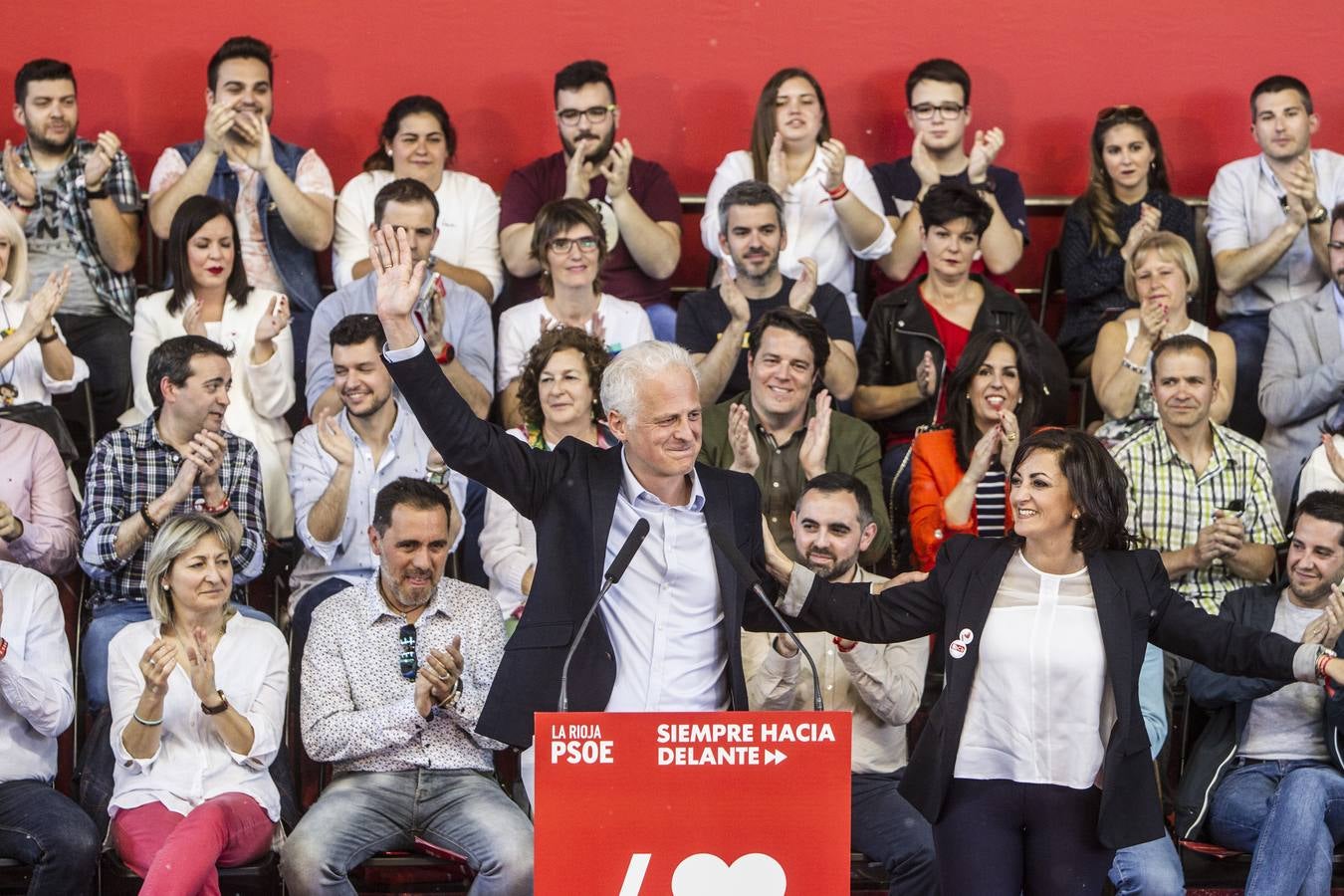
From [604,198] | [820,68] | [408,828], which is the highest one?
[820,68]

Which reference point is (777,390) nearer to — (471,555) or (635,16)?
(471,555)

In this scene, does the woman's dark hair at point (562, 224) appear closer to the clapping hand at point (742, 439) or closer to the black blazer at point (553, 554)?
the clapping hand at point (742, 439)

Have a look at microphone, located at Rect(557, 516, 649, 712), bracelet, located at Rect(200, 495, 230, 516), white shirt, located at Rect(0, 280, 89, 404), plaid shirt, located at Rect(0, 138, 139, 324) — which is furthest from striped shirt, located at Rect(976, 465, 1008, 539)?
plaid shirt, located at Rect(0, 138, 139, 324)

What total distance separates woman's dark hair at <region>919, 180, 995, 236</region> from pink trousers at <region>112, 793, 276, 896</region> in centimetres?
276

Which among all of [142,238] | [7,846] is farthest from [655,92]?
[7,846]

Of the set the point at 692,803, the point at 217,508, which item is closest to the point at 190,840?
the point at 217,508

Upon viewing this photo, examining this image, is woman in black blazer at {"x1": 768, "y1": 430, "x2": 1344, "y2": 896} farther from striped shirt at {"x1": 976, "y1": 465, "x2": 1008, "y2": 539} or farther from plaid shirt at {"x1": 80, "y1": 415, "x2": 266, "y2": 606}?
plaid shirt at {"x1": 80, "y1": 415, "x2": 266, "y2": 606}

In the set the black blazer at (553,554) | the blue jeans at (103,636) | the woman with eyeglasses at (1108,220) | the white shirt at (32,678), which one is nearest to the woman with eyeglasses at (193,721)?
the white shirt at (32,678)

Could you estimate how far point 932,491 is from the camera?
5.12 metres

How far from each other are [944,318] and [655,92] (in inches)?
67.3

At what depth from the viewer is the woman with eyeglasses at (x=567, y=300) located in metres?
5.61

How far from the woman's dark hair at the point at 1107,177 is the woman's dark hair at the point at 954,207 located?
20.7 inches

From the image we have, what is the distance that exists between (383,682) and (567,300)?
65.5 inches

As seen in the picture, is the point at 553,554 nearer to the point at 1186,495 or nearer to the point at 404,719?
the point at 404,719
